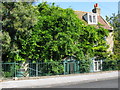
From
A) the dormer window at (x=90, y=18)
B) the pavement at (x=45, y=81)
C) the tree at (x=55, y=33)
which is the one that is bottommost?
the pavement at (x=45, y=81)

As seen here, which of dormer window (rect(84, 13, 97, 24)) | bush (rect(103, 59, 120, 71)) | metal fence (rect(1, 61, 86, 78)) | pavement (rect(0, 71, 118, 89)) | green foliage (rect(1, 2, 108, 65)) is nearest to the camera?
pavement (rect(0, 71, 118, 89))

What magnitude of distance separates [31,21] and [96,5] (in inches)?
714

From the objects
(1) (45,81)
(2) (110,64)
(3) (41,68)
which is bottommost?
(1) (45,81)

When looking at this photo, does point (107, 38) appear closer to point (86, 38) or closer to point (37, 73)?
point (86, 38)

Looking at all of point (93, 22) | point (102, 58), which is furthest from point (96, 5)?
point (102, 58)

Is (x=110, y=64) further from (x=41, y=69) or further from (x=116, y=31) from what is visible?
(x=116, y=31)

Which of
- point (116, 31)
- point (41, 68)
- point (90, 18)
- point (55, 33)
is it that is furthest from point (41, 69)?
point (116, 31)

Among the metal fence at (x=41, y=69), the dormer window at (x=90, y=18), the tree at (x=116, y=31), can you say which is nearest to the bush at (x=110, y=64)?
the tree at (x=116, y=31)

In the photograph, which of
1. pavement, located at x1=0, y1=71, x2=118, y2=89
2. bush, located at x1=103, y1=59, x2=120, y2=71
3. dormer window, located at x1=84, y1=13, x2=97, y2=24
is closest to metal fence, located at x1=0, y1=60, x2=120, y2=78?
pavement, located at x1=0, y1=71, x2=118, y2=89

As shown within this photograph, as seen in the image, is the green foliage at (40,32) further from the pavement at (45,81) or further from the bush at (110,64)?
the bush at (110,64)

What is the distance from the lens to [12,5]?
16.5 m

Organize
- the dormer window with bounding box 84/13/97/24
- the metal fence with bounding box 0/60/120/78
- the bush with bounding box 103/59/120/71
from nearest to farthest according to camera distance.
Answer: the metal fence with bounding box 0/60/120/78, the bush with bounding box 103/59/120/71, the dormer window with bounding box 84/13/97/24

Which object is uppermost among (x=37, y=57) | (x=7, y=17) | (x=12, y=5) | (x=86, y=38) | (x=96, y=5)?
(x=96, y=5)

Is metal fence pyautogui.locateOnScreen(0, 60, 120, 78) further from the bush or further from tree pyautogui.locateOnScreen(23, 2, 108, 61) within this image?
the bush
